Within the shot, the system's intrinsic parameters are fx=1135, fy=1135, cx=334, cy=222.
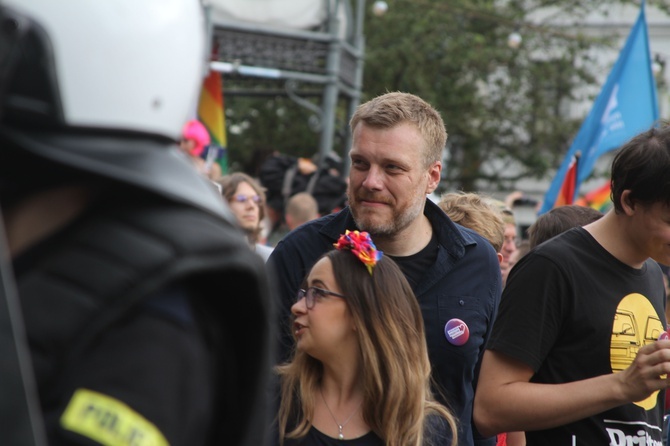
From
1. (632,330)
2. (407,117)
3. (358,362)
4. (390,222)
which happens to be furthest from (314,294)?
(632,330)

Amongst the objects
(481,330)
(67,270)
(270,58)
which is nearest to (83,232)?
(67,270)

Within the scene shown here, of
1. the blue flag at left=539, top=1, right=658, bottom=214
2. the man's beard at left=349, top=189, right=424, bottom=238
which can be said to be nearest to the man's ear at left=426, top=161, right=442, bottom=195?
the man's beard at left=349, top=189, right=424, bottom=238

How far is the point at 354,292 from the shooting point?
374cm

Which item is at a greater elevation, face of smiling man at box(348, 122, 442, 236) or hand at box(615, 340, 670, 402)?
face of smiling man at box(348, 122, 442, 236)

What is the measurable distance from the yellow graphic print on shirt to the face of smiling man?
0.85 metres

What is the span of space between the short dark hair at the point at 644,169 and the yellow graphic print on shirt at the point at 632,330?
309 millimetres

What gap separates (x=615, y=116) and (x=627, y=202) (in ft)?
20.2

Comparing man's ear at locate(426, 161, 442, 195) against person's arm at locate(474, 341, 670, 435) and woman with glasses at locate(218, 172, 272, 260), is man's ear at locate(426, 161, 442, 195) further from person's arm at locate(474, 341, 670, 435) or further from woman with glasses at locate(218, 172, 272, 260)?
woman with glasses at locate(218, 172, 272, 260)

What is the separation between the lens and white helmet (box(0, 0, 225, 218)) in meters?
1.26

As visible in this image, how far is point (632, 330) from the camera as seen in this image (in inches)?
141

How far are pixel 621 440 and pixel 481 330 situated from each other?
689 millimetres

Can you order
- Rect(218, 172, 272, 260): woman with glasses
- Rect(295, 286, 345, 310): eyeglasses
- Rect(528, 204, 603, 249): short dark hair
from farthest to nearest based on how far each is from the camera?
Rect(218, 172, 272, 260): woman with glasses < Rect(528, 204, 603, 249): short dark hair < Rect(295, 286, 345, 310): eyeglasses

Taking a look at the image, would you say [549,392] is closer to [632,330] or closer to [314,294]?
[632,330]

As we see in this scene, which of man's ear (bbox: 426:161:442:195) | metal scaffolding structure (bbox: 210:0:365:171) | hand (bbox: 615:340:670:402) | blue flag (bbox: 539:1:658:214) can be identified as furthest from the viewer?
metal scaffolding structure (bbox: 210:0:365:171)
